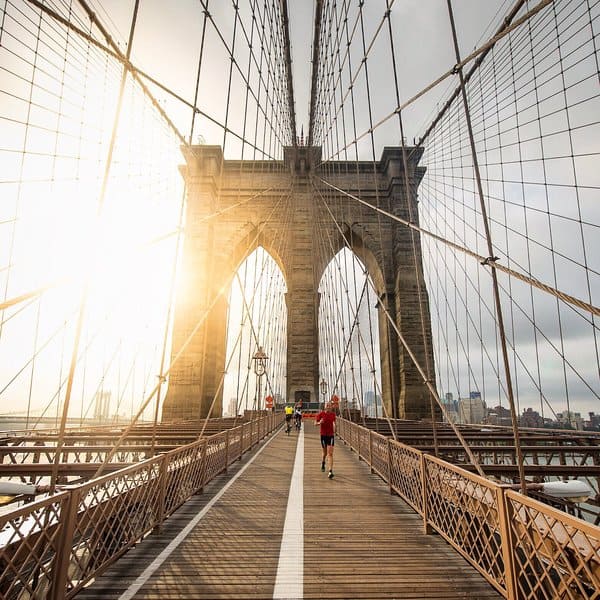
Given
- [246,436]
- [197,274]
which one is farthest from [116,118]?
[197,274]

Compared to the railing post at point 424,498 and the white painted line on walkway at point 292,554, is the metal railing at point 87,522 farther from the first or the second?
the railing post at point 424,498

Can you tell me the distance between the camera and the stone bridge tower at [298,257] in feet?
67.6

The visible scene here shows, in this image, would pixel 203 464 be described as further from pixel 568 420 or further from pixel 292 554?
pixel 568 420

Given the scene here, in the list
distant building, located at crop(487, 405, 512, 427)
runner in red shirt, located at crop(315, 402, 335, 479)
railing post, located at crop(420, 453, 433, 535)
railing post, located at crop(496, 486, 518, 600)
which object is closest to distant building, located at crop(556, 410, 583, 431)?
distant building, located at crop(487, 405, 512, 427)

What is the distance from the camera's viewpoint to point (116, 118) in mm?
3520

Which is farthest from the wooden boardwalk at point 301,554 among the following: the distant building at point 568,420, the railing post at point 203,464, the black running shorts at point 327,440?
the distant building at point 568,420

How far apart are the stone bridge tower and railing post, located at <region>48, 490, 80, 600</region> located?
18040 mm

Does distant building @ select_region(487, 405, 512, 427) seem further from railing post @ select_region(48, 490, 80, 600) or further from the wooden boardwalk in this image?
railing post @ select_region(48, 490, 80, 600)

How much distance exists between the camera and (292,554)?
3146 mm

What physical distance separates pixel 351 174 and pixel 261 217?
7.50 metres

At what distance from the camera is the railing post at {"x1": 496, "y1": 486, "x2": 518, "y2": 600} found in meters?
2.22

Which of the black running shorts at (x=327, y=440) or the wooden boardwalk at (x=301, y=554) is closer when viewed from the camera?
the wooden boardwalk at (x=301, y=554)

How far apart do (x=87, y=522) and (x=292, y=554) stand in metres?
1.75

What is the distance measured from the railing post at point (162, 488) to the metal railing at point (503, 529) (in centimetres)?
280
